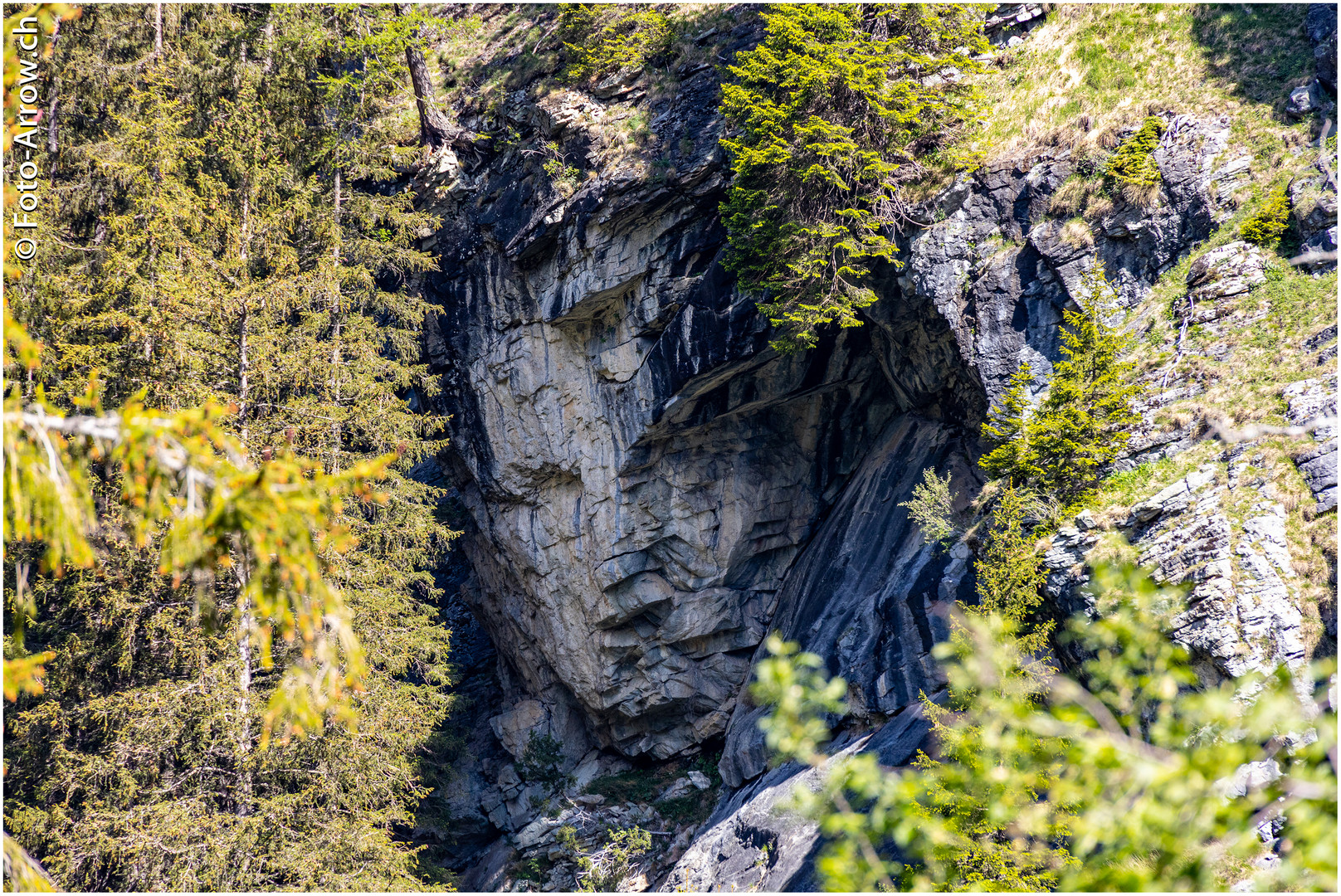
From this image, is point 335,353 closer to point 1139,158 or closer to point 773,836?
point 773,836

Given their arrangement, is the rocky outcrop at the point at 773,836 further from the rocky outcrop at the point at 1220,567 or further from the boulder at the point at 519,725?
the boulder at the point at 519,725

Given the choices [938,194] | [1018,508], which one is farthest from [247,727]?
[938,194]

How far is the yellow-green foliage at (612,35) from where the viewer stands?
16875mm

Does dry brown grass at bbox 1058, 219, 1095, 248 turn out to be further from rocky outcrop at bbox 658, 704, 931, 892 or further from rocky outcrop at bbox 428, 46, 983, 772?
rocky outcrop at bbox 658, 704, 931, 892

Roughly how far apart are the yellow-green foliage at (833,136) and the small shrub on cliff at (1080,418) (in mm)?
3813

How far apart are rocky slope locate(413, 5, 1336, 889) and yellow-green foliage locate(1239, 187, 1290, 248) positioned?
0.31m

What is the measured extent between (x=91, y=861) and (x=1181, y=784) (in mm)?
14330

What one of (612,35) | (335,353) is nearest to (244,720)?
(335,353)

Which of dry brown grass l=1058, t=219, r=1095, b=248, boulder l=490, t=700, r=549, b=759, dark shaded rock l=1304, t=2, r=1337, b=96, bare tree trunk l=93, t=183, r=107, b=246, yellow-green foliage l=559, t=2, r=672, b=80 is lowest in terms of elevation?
boulder l=490, t=700, r=549, b=759

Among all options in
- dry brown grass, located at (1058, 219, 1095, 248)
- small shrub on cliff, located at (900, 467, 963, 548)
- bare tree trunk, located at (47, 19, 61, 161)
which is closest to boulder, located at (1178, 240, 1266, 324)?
dry brown grass, located at (1058, 219, 1095, 248)

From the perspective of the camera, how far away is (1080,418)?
413 inches

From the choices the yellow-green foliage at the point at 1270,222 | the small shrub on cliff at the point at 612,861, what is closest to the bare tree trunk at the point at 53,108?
the small shrub on cliff at the point at 612,861

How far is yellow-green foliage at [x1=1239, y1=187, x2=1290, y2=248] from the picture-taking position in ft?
35.8

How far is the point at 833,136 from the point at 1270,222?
6335 mm
